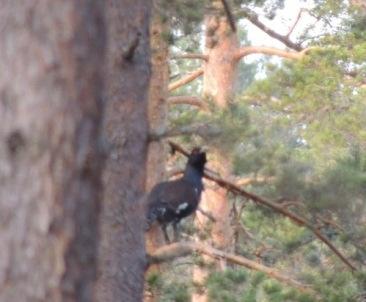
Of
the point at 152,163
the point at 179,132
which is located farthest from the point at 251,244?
the point at 179,132

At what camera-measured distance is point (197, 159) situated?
10.4 meters

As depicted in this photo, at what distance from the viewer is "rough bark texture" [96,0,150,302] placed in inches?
298

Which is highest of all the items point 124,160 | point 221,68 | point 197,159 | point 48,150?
point 221,68

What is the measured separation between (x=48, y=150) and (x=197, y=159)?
238 inches

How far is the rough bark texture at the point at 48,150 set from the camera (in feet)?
14.2

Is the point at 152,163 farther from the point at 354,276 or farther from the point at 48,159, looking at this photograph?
the point at 48,159

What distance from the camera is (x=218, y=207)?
19.1 meters

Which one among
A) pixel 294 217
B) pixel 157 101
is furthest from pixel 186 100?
pixel 294 217

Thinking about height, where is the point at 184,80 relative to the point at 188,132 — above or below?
above

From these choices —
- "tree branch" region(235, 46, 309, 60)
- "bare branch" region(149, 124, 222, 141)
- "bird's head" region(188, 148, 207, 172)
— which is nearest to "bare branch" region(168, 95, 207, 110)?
"tree branch" region(235, 46, 309, 60)

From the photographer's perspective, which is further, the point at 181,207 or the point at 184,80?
the point at 184,80

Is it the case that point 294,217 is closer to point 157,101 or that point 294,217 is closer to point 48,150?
point 157,101

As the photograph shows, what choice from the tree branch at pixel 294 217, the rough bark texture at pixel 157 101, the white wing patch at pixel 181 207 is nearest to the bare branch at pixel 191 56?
the rough bark texture at pixel 157 101

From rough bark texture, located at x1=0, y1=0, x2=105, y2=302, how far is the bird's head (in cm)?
578
